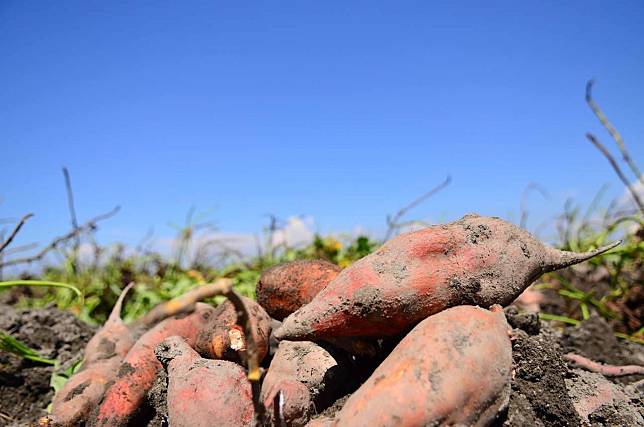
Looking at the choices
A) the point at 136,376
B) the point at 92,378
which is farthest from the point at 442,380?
the point at 92,378

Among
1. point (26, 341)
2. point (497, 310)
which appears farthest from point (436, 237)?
point (26, 341)

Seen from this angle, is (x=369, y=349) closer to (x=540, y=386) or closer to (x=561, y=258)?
(x=540, y=386)

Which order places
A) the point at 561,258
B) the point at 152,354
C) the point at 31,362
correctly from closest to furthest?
the point at 561,258, the point at 152,354, the point at 31,362

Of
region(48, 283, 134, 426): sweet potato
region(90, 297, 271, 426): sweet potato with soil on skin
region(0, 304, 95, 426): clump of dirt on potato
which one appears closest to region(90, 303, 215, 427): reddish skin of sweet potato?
region(90, 297, 271, 426): sweet potato with soil on skin

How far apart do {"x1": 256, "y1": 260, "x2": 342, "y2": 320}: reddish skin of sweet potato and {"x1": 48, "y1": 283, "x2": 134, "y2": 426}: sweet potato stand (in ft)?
2.20

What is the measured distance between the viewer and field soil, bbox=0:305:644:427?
1521 mm

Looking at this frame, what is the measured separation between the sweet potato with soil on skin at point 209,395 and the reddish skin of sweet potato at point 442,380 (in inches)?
11.6

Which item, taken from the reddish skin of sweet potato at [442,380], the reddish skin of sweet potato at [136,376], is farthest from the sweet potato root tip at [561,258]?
the reddish skin of sweet potato at [136,376]

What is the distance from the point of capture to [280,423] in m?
1.40

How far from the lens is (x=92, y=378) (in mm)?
1955

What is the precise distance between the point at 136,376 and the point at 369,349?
0.80 metres

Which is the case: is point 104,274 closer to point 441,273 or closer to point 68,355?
point 68,355

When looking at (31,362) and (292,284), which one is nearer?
(292,284)

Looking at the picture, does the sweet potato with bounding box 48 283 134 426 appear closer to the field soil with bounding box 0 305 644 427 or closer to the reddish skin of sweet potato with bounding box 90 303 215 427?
the reddish skin of sweet potato with bounding box 90 303 215 427
